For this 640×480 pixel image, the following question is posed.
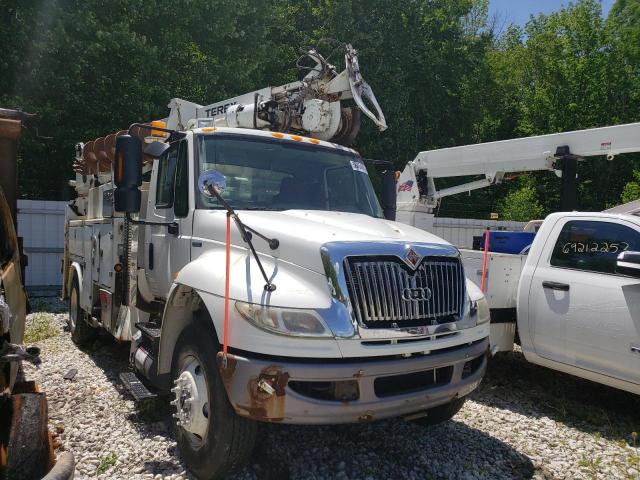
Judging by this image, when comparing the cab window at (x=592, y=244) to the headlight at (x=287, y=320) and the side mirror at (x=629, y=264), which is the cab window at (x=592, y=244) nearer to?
the side mirror at (x=629, y=264)

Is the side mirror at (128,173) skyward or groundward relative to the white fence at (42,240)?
skyward

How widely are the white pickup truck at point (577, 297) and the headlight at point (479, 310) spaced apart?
609 millimetres

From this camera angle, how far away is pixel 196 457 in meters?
3.57

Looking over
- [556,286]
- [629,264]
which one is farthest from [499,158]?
[629,264]

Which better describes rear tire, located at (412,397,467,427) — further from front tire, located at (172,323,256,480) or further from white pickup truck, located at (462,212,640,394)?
front tire, located at (172,323,256,480)

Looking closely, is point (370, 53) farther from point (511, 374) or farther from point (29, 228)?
point (511, 374)

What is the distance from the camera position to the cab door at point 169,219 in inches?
174

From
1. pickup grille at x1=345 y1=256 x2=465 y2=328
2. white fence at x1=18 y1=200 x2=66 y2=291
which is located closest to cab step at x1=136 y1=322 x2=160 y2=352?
pickup grille at x1=345 y1=256 x2=465 y2=328

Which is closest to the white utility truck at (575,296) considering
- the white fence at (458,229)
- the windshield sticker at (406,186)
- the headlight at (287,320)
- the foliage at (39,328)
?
the headlight at (287,320)

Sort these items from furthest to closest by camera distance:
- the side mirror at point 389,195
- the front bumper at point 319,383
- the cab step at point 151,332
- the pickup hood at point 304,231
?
the side mirror at point 389,195, the cab step at point 151,332, the pickup hood at point 304,231, the front bumper at point 319,383

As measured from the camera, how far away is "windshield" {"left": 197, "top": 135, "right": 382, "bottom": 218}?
14.2 feet

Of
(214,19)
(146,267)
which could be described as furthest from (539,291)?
(214,19)

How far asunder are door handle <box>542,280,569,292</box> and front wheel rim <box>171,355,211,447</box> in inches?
139

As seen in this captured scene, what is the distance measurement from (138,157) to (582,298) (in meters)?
4.12
